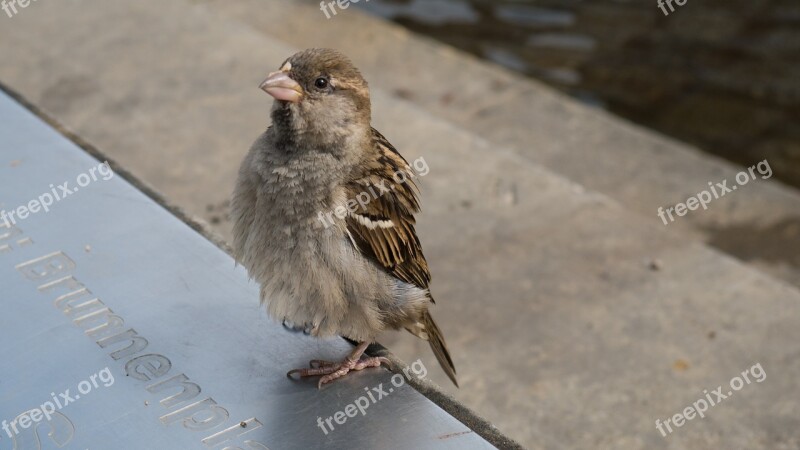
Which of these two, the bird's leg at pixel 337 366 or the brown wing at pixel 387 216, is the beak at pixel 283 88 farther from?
the bird's leg at pixel 337 366

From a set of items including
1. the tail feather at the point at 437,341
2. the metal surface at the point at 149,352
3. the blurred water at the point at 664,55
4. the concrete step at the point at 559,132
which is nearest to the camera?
the metal surface at the point at 149,352

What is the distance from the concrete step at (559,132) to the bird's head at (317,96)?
298cm

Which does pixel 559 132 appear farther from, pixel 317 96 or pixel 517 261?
pixel 317 96

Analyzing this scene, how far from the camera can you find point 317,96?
9.31 ft

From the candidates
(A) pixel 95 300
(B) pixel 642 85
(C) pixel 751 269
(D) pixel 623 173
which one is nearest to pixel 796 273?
(C) pixel 751 269

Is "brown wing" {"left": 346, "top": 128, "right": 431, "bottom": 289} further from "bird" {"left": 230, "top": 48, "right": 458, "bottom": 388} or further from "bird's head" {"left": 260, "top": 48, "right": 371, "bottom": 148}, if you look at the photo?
"bird's head" {"left": 260, "top": 48, "right": 371, "bottom": 148}

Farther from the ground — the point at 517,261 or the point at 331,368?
the point at 331,368

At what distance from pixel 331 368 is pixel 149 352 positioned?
459 mm

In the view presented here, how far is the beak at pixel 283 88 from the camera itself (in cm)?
276

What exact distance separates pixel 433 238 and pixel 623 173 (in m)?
1.45

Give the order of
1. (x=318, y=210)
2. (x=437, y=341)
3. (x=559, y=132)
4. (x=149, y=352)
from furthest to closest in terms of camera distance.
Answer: (x=559, y=132), (x=437, y=341), (x=318, y=210), (x=149, y=352)

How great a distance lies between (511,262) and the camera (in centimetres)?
484

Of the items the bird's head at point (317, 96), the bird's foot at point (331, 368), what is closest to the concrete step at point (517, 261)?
the bird's foot at point (331, 368)

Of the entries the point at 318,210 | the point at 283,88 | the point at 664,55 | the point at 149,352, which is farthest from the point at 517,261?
the point at 664,55
